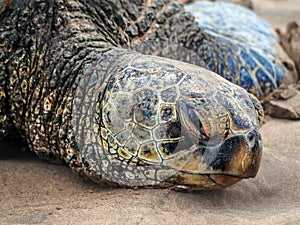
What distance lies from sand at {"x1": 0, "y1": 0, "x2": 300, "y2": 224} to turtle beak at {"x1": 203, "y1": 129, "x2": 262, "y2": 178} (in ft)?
0.51

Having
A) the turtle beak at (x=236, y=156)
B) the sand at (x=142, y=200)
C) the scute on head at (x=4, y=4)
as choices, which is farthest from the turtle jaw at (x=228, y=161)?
the scute on head at (x=4, y=4)

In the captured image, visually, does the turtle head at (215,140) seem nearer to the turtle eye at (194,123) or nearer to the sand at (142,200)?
the turtle eye at (194,123)

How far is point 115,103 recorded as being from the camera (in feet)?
6.25

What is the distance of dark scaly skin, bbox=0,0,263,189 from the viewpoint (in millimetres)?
1813

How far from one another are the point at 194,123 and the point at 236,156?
0.17m

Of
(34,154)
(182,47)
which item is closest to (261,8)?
(182,47)

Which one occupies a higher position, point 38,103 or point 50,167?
point 38,103

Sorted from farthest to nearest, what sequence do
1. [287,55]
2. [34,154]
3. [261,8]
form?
[261,8], [287,55], [34,154]

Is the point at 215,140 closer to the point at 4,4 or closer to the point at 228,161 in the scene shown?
the point at 228,161

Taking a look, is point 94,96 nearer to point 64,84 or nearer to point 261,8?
point 64,84

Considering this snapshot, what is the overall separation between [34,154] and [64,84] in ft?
1.54

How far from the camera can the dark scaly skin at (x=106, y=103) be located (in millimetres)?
1813

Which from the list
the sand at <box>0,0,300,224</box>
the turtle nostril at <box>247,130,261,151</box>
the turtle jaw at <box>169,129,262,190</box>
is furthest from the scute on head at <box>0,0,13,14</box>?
the turtle nostril at <box>247,130,261,151</box>

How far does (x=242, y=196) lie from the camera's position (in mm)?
2014
